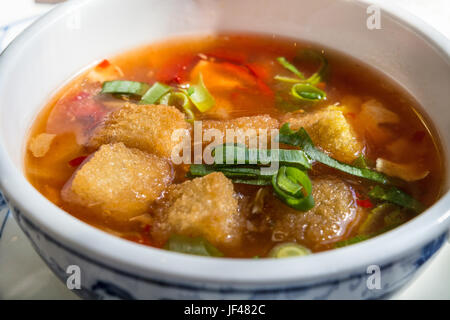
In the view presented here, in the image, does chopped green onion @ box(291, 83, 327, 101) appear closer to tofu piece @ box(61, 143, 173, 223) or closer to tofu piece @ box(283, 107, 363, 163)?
tofu piece @ box(283, 107, 363, 163)

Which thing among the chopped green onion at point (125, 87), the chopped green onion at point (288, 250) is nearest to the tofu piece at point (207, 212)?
the chopped green onion at point (288, 250)

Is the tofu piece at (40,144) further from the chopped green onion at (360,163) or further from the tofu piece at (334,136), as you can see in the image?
the chopped green onion at (360,163)

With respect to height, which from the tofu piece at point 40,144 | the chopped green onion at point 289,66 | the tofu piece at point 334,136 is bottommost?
the tofu piece at point 40,144

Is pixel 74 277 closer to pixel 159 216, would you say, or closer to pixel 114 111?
pixel 159 216

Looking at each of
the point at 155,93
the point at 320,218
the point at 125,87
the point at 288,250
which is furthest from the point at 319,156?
the point at 125,87

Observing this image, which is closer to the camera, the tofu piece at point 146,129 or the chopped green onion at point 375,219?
the chopped green onion at point 375,219

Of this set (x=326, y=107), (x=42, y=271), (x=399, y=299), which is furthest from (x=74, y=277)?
(x=326, y=107)

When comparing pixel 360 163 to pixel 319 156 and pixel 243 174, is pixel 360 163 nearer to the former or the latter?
pixel 319 156

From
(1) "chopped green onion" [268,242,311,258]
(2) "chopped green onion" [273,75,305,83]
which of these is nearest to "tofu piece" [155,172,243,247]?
(1) "chopped green onion" [268,242,311,258]
